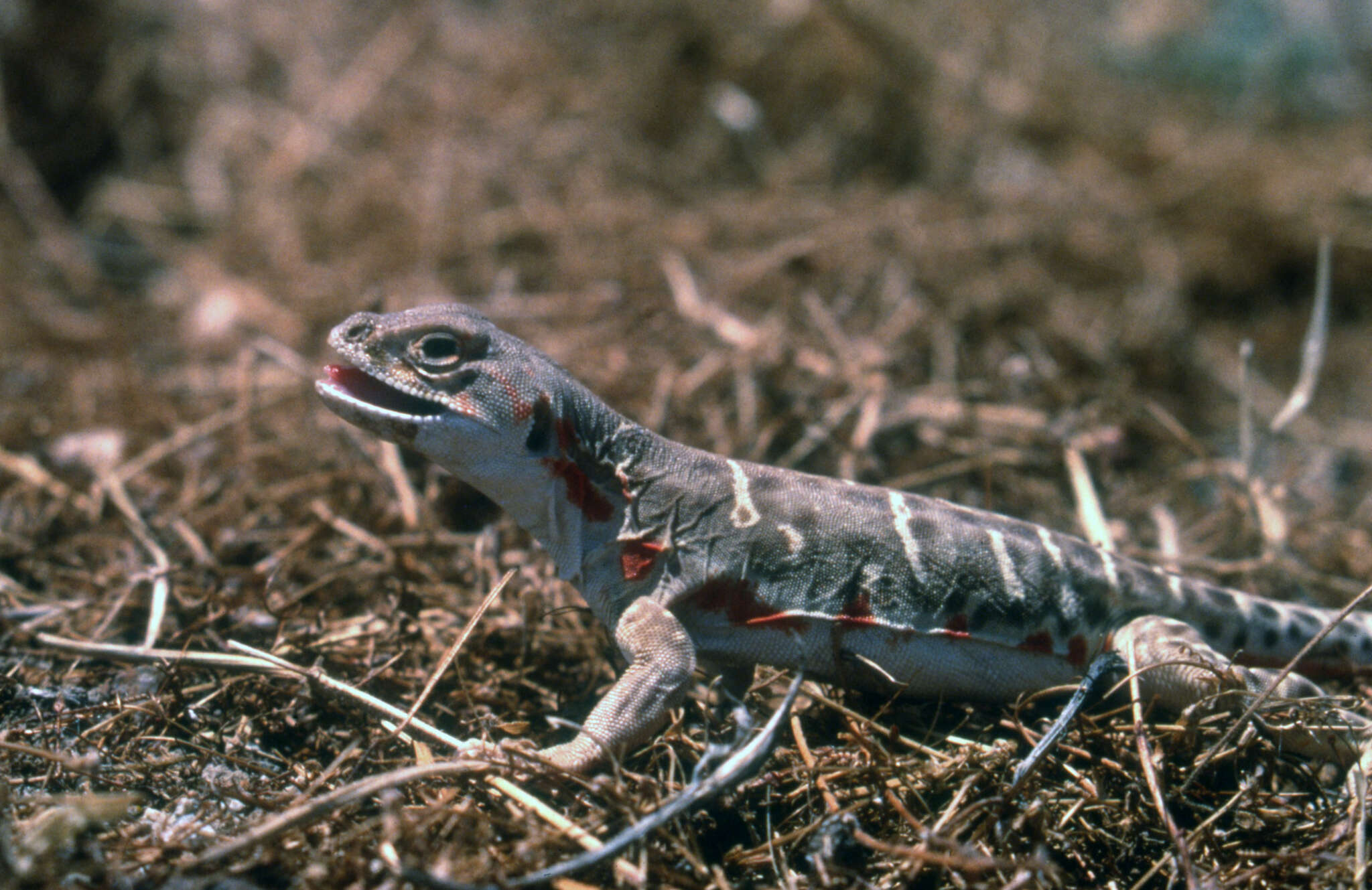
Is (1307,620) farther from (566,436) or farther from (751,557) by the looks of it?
(566,436)

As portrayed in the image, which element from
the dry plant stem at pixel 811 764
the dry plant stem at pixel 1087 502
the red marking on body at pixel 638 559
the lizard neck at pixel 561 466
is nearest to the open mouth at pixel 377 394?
the lizard neck at pixel 561 466

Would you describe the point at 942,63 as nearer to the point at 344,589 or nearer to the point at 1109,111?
the point at 1109,111

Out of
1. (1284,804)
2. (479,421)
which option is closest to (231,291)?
(479,421)

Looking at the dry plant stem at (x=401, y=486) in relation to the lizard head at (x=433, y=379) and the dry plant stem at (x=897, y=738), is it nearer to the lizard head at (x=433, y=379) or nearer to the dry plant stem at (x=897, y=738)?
the lizard head at (x=433, y=379)

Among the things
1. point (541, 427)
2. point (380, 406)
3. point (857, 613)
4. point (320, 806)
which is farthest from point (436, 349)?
point (857, 613)

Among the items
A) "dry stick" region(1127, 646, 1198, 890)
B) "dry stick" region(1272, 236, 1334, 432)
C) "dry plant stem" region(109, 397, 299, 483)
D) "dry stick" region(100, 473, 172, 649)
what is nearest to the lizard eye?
"dry stick" region(100, 473, 172, 649)

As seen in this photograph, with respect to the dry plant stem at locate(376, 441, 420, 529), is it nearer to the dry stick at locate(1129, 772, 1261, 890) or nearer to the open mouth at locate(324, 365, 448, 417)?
the open mouth at locate(324, 365, 448, 417)

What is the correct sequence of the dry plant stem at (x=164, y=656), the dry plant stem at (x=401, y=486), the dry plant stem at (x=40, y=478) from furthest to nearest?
the dry plant stem at (x=40, y=478)
the dry plant stem at (x=401, y=486)
the dry plant stem at (x=164, y=656)
